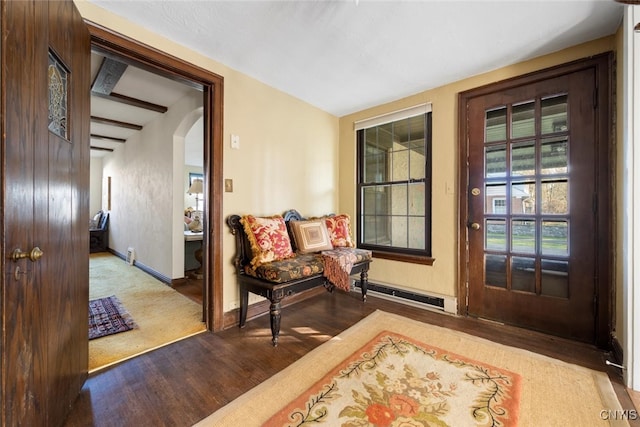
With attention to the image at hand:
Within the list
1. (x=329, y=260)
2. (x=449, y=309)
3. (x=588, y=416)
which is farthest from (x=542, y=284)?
(x=329, y=260)

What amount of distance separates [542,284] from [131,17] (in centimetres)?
375

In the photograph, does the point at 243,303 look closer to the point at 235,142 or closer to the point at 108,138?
the point at 235,142

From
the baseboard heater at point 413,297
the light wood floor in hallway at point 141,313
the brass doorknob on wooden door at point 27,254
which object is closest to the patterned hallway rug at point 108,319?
the light wood floor in hallway at point 141,313

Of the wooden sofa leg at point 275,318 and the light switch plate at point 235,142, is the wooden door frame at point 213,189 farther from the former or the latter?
the wooden sofa leg at point 275,318

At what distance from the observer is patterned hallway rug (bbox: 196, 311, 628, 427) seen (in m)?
1.28

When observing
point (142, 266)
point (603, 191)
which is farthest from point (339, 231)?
point (142, 266)

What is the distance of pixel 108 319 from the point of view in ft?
7.87

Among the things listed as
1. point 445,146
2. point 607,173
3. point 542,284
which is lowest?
point 542,284

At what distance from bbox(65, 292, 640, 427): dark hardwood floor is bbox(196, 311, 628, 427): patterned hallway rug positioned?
0.12m

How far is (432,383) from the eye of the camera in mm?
1533

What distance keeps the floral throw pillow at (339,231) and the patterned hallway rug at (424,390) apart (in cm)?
119

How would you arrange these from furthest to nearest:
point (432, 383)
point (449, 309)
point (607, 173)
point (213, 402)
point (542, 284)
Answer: point (449, 309), point (542, 284), point (607, 173), point (432, 383), point (213, 402)

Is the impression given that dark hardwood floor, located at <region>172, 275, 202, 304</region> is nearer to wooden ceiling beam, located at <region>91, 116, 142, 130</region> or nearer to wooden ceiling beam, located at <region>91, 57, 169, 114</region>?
wooden ceiling beam, located at <region>91, 57, 169, 114</region>

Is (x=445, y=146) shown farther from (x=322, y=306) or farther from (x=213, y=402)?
(x=213, y=402)
